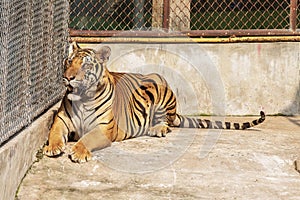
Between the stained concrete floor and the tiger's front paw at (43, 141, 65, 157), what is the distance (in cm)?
5

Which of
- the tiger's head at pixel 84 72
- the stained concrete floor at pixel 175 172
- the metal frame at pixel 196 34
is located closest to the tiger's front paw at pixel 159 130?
the stained concrete floor at pixel 175 172

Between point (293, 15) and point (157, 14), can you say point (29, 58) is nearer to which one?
point (157, 14)

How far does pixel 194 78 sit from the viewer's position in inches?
315

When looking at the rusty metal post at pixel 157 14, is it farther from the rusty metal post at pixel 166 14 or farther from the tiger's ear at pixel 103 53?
the tiger's ear at pixel 103 53

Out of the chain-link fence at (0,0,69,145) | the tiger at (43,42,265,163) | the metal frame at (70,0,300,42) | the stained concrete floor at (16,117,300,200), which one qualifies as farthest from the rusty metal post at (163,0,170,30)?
the stained concrete floor at (16,117,300,200)

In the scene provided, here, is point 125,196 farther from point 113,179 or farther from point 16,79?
point 16,79

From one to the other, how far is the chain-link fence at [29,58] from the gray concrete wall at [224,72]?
128cm

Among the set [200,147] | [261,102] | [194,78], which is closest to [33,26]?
[200,147]

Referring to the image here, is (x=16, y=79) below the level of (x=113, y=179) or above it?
above

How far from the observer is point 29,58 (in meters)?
5.36

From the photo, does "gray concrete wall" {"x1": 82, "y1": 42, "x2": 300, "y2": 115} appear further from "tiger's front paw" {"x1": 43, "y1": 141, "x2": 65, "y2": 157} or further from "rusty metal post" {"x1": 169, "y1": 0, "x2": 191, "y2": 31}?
"tiger's front paw" {"x1": 43, "y1": 141, "x2": 65, "y2": 157}

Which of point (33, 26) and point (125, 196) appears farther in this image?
point (33, 26)

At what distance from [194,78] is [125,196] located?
3.25 m

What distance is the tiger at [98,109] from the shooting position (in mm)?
5867
